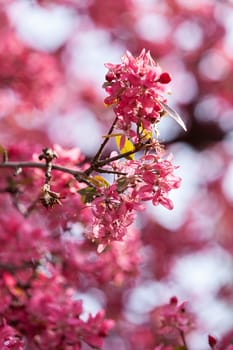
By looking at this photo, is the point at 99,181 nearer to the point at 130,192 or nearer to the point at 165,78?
the point at 130,192

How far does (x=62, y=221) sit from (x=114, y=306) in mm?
4266

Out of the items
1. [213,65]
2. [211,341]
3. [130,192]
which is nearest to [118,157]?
[130,192]

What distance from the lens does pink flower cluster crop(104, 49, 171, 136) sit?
2416mm

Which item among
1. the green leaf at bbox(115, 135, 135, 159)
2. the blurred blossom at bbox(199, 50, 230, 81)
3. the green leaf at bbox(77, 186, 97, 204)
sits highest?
the blurred blossom at bbox(199, 50, 230, 81)

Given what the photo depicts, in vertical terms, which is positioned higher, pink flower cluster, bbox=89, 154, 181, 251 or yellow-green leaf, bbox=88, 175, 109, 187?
yellow-green leaf, bbox=88, 175, 109, 187

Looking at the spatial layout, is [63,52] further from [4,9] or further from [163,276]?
[163,276]

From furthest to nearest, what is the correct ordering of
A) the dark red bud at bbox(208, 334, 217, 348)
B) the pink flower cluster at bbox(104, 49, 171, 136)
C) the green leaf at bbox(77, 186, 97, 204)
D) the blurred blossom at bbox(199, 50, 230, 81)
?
the blurred blossom at bbox(199, 50, 230, 81) < the dark red bud at bbox(208, 334, 217, 348) < the green leaf at bbox(77, 186, 97, 204) < the pink flower cluster at bbox(104, 49, 171, 136)

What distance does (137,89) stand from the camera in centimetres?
241

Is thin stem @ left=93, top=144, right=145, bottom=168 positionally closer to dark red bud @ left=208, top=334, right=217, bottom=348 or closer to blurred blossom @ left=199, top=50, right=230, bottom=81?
dark red bud @ left=208, top=334, right=217, bottom=348

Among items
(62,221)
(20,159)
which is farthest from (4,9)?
(62,221)

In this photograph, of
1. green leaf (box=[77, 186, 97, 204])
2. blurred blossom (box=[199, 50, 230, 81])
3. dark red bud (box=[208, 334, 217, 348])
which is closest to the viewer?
green leaf (box=[77, 186, 97, 204])

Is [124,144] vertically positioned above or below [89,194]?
above

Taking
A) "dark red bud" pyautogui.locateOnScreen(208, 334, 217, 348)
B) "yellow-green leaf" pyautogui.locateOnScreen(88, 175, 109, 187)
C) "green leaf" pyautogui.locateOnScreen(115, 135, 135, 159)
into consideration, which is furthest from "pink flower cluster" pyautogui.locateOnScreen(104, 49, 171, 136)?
"dark red bud" pyautogui.locateOnScreen(208, 334, 217, 348)

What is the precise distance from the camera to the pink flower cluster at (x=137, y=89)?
2.42 metres
